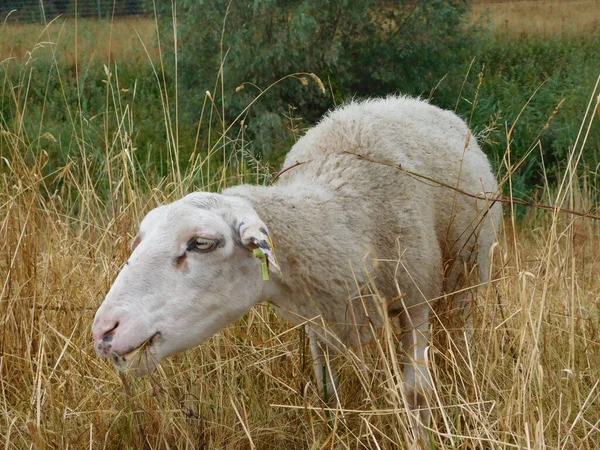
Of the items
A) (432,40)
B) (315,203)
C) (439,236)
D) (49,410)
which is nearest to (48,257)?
(49,410)

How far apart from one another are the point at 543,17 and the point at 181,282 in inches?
687

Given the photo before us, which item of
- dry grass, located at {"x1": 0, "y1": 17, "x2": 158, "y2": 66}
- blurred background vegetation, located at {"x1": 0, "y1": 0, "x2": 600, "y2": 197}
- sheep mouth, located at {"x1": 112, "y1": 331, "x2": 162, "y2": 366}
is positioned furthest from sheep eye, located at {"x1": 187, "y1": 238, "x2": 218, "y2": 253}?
dry grass, located at {"x1": 0, "y1": 17, "x2": 158, "y2": 66}

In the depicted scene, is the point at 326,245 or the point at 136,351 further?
the point at 326,245

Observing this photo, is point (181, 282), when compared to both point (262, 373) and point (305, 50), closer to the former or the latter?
point (262, 373)

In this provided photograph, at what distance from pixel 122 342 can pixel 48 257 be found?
4.30 ft

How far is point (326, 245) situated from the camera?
305cm

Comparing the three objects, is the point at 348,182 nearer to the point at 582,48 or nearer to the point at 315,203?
the point at 315,203

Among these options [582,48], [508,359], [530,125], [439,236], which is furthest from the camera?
[582,48]

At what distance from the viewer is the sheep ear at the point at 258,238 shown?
104 inches

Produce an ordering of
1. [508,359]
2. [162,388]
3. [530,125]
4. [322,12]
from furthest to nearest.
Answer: [530,125] → [322,12] → [508,359] → [162,388]

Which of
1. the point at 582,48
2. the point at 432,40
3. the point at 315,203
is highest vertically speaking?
the point at 315,203

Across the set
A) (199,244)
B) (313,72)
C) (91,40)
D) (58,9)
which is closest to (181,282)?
(199,244)

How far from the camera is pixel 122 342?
253 centimetres

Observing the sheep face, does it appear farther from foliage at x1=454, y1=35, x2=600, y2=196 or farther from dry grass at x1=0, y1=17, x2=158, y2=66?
dry grass at x1=0, y1=17, x2=158, y2=66
